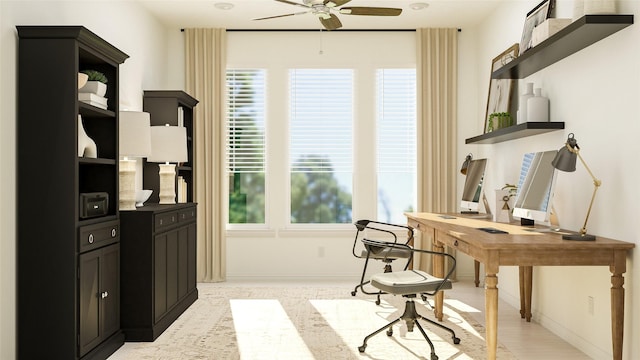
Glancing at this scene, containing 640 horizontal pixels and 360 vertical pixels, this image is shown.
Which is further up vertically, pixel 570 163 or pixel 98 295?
pixel 570 163

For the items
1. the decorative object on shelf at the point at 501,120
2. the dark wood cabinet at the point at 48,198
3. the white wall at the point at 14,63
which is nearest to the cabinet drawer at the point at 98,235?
the dark wood cabinet at the point at 48,198

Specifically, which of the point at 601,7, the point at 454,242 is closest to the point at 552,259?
the point at 454,242

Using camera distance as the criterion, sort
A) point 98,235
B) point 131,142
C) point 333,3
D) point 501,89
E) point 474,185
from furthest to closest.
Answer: point 501,89
point 474,185
point 131,142
point 333,3
point 98,235

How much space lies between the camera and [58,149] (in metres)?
3.22

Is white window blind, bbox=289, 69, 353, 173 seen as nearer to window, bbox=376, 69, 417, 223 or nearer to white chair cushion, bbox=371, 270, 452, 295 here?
window, bbox=376, 69, 417, 223

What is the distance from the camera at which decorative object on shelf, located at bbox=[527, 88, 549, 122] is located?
165 inches

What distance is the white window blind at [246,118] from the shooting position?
21.2 feet

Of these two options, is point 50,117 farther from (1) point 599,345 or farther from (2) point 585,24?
(1) point 599,345

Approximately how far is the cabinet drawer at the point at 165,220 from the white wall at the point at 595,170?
2993mm

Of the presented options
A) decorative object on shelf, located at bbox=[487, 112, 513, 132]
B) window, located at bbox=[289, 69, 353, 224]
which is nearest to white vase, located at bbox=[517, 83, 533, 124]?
decorative object on shelf, located at bbox=[487, 112, 513, 132]

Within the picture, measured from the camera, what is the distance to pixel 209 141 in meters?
6.29

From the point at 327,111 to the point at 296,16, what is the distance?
1.17 m

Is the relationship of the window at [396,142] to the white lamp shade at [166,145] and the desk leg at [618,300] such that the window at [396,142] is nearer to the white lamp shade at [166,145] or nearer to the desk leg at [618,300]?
the white lamp shade at [166,145]

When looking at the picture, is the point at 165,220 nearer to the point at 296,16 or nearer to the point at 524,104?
the point at 296,16
